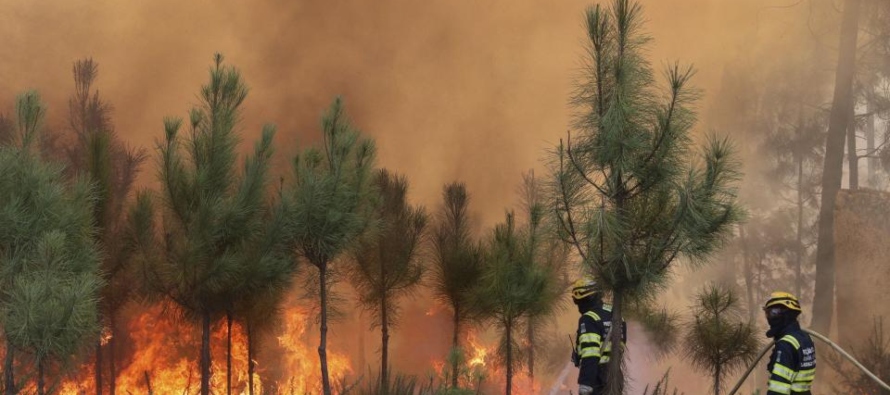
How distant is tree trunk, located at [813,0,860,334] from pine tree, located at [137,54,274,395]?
16432mm

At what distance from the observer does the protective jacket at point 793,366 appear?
7262 millimetres

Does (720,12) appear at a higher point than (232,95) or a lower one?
higher

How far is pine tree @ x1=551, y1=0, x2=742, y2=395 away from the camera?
749 cm

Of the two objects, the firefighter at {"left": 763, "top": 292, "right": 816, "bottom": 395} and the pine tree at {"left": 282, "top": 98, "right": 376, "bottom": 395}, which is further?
the pine tree at {"left": 282, "top": 98, "right": 376, "bottom": 395}

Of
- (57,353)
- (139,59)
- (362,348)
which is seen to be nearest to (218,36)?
(139,59)

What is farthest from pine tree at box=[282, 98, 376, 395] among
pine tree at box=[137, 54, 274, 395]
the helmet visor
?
the helmet visor

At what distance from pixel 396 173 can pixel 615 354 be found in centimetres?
751

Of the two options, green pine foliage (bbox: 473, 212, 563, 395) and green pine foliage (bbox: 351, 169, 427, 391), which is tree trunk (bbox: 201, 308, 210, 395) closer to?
green pine foliage (bbox: 351, 169, 427, 391)

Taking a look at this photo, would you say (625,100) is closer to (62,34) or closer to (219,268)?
(219,268)

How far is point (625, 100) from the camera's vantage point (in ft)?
24.9

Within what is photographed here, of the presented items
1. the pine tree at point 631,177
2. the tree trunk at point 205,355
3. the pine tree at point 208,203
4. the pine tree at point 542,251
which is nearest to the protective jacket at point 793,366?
the pine tree at point 631,177

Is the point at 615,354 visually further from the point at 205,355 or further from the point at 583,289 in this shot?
the point at 205,355

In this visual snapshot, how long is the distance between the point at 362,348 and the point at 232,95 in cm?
1109

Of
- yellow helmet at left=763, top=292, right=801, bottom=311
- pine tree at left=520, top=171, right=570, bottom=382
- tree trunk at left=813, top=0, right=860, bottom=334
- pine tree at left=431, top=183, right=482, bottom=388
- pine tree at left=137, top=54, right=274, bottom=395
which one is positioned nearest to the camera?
yellow helmet at left=763, top=292, right=801, bottom=311
